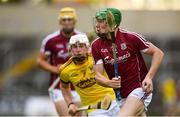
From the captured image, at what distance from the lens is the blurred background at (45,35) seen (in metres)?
25.3

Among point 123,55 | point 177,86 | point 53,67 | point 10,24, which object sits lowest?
point 177,86

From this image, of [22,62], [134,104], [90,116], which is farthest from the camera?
[22,62]

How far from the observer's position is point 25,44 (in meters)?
26.0

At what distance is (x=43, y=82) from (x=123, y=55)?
1477 cm

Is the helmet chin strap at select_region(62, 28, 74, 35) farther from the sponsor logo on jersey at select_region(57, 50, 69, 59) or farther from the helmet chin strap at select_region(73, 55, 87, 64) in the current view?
the helmet chin strap at select_region(73, 55, 87, 64)

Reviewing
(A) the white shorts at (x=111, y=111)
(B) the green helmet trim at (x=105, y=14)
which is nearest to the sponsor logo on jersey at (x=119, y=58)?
(B) the green helmet trim at (x=105, y=14)

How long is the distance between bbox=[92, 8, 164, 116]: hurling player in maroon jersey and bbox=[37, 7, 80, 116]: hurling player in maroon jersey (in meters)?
2.99

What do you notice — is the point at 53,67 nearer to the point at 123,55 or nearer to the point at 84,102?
the point at 84,102

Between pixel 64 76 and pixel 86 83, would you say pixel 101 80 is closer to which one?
pixel 86 83

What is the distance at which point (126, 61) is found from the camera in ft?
36.2

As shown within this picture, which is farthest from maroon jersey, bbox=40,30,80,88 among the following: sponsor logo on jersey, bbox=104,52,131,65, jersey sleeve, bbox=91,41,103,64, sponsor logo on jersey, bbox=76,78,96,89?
sponsor logo on jersey, bbox=104,52,131,65

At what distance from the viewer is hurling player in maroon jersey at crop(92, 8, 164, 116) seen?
35.4 feet

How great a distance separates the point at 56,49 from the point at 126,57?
3.69m

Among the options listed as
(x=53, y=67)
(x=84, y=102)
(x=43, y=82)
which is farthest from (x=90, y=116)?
(x=43, y=82)
